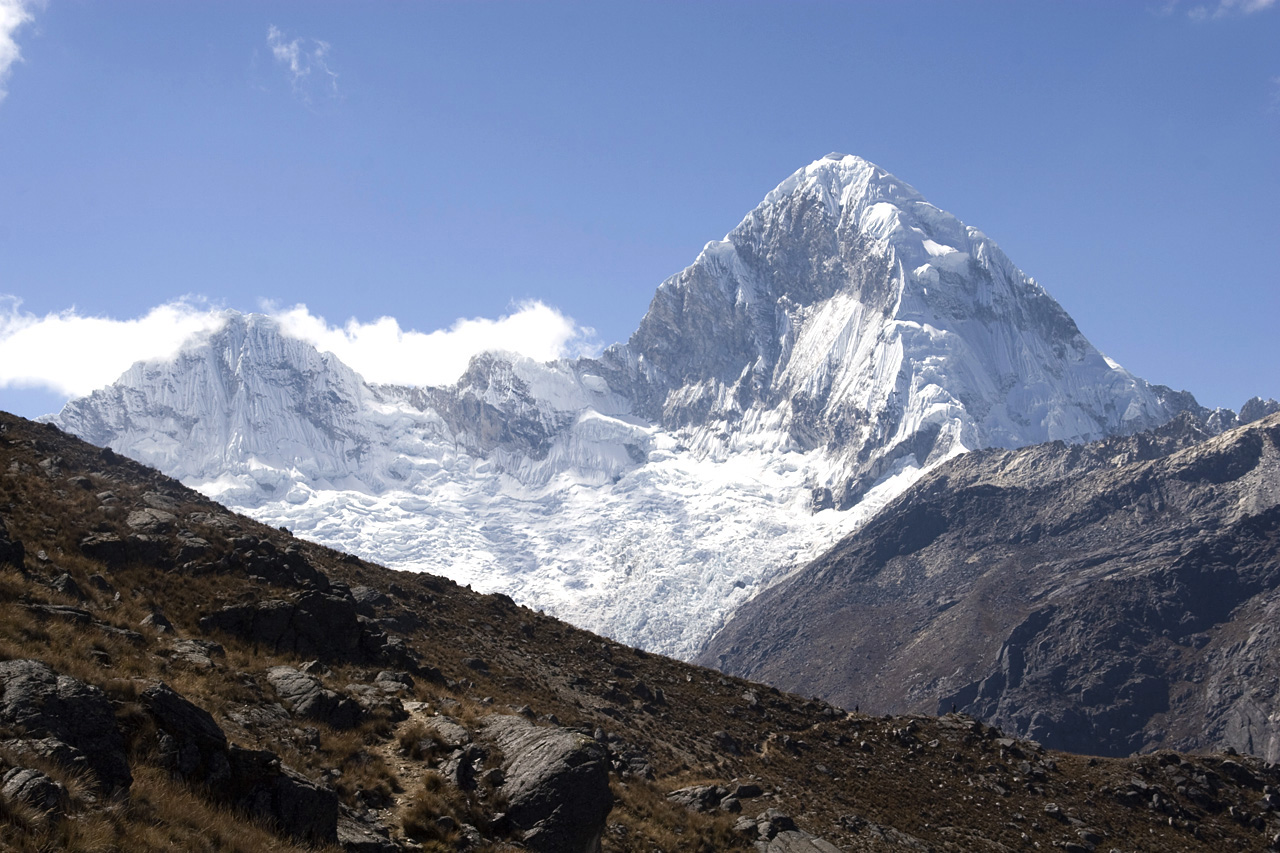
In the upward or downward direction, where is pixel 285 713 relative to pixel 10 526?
downward

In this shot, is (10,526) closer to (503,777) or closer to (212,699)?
(212,699)

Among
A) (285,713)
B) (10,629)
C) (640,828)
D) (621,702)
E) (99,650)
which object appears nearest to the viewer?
(10,629)

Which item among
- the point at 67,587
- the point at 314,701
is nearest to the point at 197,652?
the point at 314,701

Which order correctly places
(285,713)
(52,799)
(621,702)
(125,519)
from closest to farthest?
1. (52,799)
2. (285,713)
3. (125,519)
4. (621,702)

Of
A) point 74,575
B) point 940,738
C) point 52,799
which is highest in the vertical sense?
point 940,738

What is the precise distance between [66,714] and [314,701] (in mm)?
9121

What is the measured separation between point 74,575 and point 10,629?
33.3 feet

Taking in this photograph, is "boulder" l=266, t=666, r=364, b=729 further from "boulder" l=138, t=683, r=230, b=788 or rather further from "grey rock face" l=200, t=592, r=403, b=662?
"boulder" l=138, t=683, r=230, b=788

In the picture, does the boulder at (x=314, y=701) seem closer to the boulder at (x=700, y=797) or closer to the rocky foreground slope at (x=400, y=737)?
the rocky foreground slope at (x=400, y=737)

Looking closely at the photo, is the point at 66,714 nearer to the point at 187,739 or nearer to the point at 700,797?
the point at 187,739

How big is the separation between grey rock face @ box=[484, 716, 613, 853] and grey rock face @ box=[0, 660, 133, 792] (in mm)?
8984

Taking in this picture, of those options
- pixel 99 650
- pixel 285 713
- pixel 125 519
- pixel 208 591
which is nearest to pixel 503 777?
pixel 285 713

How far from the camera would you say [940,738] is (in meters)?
54.5

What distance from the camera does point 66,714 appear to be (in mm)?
16625
